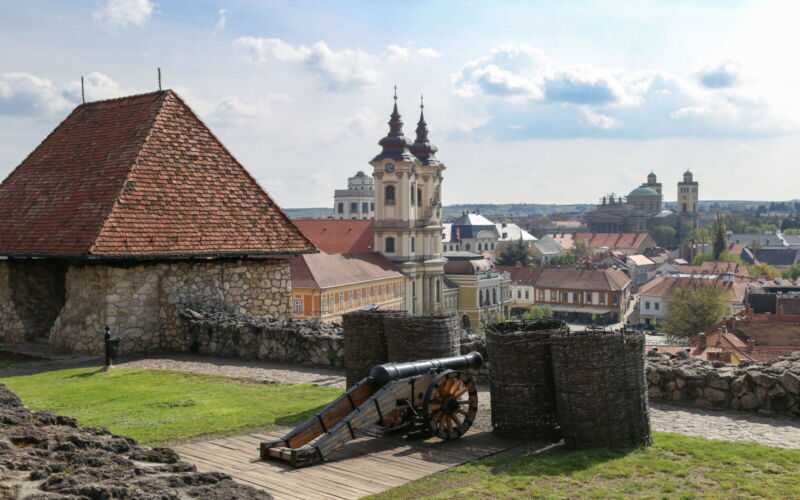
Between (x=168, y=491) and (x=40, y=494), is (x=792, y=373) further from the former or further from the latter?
(x=40, y=494)

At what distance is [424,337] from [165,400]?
11.4 feet

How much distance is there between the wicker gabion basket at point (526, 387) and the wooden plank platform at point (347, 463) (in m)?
0.21

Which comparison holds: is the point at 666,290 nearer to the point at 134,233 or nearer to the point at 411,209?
the point at 411,209

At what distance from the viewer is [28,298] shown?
1694 centimetres

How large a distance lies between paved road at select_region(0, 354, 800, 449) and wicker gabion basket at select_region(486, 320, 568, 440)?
28.7 inches

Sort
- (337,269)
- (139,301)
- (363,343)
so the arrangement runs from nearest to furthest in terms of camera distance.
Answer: (363,343), (139,301), (337,269)

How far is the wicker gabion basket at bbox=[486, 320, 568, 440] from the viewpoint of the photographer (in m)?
8.30

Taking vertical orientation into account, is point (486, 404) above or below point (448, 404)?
below

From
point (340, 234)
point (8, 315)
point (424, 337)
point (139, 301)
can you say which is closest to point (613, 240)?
point (340, 234)

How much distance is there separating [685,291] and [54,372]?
6972 centimetres

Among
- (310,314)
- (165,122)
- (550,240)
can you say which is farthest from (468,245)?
(165,122)

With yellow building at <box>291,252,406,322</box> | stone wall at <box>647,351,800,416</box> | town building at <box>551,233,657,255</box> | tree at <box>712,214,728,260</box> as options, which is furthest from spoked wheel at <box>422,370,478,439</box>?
town building at <box>551,233,657,255</box>

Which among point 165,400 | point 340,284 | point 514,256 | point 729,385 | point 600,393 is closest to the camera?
point 600,393

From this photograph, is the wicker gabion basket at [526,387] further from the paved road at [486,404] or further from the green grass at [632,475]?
the paved road at [486,404]
